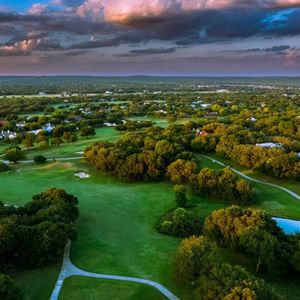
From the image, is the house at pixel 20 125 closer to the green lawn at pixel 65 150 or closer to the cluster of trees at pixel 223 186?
the green lawn at pixel 65 150

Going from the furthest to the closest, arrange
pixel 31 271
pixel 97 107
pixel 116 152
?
1. pixel 97 107
2. pixel 116 152
3. pixel 31 271

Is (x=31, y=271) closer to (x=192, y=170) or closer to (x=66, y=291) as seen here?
(x=66, y=291)

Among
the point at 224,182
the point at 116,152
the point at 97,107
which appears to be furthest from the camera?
the point at 97,107

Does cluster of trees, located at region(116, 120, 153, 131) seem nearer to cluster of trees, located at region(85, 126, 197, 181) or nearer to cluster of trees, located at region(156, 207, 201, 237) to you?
cluster of trees, located at region(85, 126, 197, 181)

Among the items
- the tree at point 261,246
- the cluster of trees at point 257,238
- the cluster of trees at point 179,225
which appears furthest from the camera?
the cluster of trees at point 179,225

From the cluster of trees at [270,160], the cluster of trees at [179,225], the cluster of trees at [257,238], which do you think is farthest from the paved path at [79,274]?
the cluster of trees at [270,160]

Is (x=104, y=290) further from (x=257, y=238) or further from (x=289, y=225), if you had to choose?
(x=289, y=225)

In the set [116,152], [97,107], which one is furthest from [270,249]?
[97,107]
